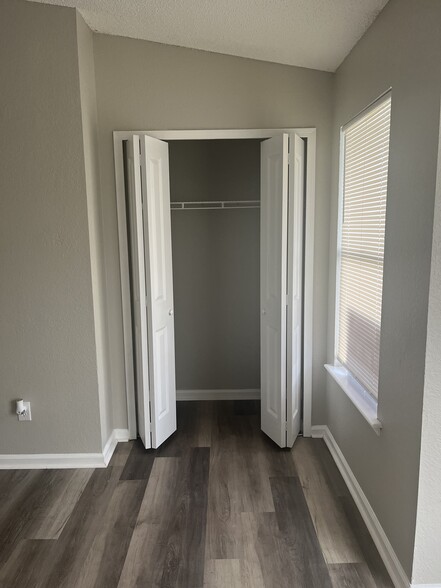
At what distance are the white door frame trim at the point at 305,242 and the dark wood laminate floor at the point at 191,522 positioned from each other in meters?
0.38

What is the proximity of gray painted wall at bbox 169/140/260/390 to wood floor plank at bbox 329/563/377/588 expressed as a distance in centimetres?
199

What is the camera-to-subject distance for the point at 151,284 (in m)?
2.75

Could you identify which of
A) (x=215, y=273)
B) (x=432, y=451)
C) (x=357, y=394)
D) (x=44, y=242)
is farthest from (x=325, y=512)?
(x=44, y=242)

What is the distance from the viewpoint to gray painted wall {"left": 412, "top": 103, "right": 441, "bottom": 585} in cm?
149

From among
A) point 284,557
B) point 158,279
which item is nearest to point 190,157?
point 158,279

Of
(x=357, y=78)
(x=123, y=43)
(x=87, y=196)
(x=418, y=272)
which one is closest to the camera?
(x=418, y=272)

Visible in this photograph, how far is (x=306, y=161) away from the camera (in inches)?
111

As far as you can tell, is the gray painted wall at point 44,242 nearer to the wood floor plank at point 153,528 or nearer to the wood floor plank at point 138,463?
the wood floor plank at point 138,463

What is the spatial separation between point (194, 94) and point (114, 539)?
2.65m

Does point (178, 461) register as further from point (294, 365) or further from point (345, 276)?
point (345, 276)

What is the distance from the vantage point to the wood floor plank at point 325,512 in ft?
6.45

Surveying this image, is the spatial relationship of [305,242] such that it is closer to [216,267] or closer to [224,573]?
[216,267]

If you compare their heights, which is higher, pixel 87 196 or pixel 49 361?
pixel 87 196

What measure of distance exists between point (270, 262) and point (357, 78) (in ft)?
3.87
